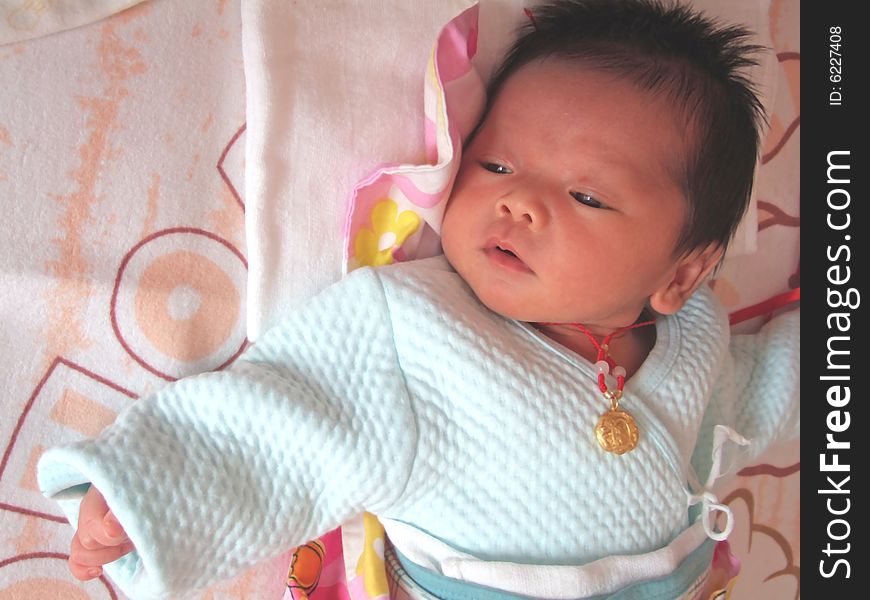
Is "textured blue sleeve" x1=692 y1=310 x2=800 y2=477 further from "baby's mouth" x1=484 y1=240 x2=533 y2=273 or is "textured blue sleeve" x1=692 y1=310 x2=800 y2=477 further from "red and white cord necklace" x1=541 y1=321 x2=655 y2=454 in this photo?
"baby's mouth" x1=484 y1=240 x2=533 y2=273

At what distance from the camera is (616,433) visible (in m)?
0.96

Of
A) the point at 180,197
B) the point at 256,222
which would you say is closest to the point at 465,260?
the point at 256,222

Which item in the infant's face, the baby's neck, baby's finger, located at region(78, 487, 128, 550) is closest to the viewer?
baby's finger, located at region(78, 487, 128, 550)

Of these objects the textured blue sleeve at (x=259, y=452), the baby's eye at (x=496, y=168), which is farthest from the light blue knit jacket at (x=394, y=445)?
the baby's eye at (x=496, y=168)

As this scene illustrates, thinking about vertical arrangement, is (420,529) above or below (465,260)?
below

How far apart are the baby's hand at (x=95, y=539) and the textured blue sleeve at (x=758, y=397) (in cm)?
75

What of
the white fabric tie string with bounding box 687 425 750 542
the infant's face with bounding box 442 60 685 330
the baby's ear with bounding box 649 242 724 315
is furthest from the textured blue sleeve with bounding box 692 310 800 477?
the infant's face with bounding box 442 60 685 330

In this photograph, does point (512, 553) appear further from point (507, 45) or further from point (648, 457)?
point (507, 45)

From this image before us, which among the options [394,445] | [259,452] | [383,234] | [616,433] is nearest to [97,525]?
[259,452]

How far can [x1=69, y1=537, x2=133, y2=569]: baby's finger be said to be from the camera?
0.81m

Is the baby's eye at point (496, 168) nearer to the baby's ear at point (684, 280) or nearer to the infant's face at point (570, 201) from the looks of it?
the infant's face at point (570, 201)

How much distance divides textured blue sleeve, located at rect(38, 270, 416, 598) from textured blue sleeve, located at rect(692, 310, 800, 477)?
482 millimetres

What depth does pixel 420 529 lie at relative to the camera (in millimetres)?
969

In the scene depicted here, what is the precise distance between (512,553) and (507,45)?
0.67m
